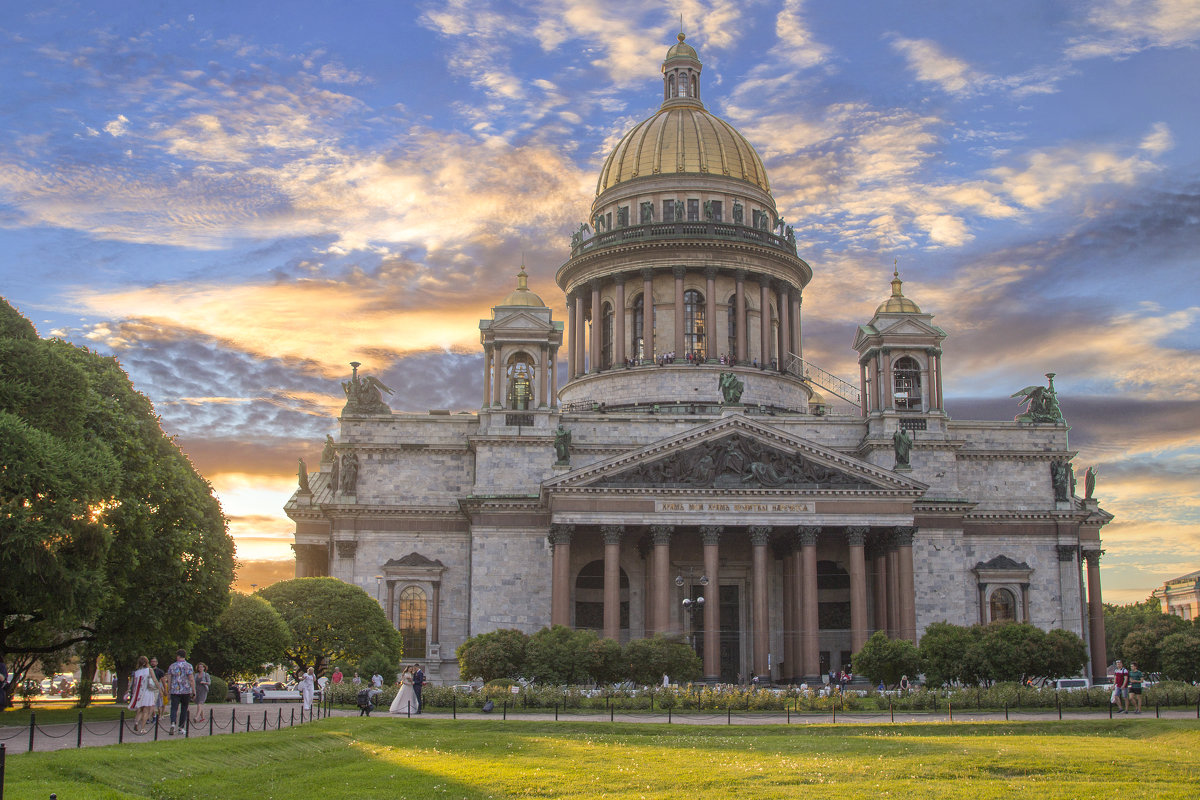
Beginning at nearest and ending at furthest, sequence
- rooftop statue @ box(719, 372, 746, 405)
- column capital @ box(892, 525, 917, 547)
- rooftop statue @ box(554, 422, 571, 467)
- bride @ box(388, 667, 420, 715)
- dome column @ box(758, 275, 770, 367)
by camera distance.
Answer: bride @ box(388, 667, 420, 715) → column capital @ box(892, 525, 917, 547) → rooftop statue @ box(554, 422, 571, 467) → rooftop statue @ box(719, 372, 746, 405) → dome column @ box(758, 275, 770, 367)

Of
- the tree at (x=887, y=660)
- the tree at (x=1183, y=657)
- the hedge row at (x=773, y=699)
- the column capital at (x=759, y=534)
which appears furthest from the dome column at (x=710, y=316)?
the hedge row at (x=773, y=699)

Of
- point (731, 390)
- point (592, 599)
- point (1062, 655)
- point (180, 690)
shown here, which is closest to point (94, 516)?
point (180, 690)

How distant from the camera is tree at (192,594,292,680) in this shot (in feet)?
173

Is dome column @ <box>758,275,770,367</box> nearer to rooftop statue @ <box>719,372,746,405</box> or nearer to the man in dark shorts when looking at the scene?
rooftop statue @ <box>719,372,746,405</box>

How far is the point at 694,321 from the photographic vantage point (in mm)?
79812

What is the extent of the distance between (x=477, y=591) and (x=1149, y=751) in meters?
40.1

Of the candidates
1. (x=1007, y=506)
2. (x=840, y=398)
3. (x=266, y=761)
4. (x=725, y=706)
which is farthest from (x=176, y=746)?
(x=840, y=398)

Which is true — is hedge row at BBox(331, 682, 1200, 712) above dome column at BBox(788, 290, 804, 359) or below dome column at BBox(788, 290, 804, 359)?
below

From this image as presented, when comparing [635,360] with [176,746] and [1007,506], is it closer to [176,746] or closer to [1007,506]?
[1007,506]

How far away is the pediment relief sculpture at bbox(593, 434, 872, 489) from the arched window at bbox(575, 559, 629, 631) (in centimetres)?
710

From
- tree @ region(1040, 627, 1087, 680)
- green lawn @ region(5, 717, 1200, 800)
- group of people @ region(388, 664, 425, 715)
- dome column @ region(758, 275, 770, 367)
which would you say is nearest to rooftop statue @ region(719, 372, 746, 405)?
dome column @ region(758, 275, 770, 367)

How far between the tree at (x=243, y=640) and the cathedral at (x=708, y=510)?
1286 centimetres

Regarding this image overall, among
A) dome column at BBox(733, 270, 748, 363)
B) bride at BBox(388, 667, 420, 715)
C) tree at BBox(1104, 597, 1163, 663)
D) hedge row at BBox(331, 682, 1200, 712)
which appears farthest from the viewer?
tree at BBox(1104, 597, 1163, 663)

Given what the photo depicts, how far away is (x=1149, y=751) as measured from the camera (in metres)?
29.7
